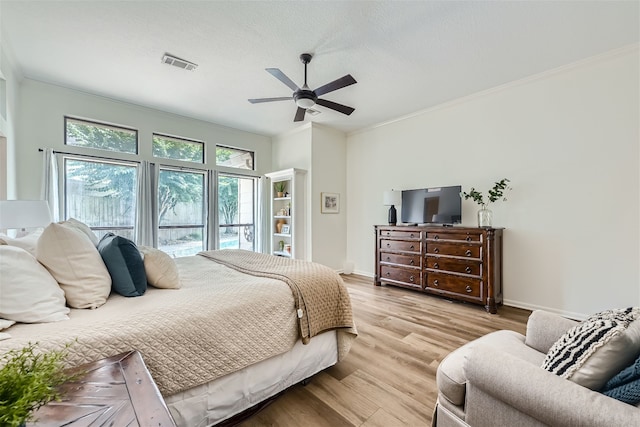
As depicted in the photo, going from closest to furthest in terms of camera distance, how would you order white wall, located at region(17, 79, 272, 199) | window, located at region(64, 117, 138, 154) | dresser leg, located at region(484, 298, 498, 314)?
dresser leg, located at region(484, 298, 498, 314) < white wall, located at region(17, 79, 272, 199) < window, located at region(64, 117, 138, 154)

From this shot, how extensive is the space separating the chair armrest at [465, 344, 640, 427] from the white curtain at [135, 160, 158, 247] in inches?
175

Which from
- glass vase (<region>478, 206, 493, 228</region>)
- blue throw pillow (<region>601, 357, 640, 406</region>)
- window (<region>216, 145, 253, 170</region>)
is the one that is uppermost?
window (<region>216, 145, 253, 170</region>)

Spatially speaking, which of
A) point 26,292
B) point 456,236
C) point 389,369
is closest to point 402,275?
point 456,236

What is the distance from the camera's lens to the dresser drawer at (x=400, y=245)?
4.02m

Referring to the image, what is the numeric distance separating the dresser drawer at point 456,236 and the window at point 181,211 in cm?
382

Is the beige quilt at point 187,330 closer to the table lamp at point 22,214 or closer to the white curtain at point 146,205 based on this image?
the table lamp at point 22,214

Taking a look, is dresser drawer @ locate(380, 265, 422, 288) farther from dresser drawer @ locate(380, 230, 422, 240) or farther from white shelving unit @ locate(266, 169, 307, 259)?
white shelving unit @ locate(266, 169, 307, 259)

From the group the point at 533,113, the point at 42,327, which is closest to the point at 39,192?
the point at 42,327

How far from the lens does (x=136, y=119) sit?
13.7ft

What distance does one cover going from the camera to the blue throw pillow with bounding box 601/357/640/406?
873 mm

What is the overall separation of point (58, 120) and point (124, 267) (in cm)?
341

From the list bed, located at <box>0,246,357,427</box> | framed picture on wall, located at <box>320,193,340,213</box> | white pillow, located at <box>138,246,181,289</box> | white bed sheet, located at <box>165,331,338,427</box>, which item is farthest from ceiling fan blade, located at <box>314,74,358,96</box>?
Answer: framed picture on wall, located at <box>320,193,340,213</box>

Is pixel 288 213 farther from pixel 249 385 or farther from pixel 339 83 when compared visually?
pixel 249 385

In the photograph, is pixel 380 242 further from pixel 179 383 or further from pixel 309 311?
pixel 179 383
